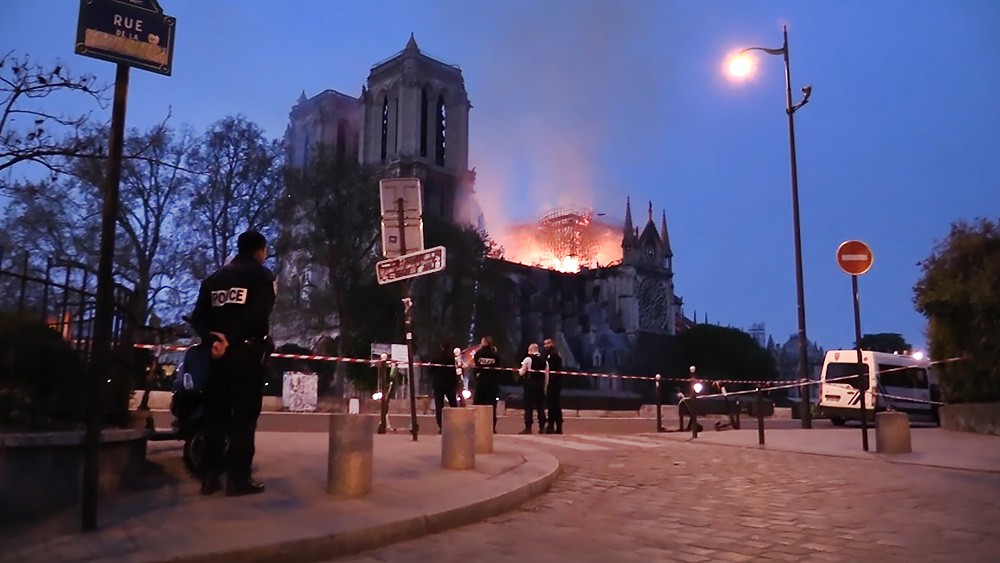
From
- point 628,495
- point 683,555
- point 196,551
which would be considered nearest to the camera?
point 196,551

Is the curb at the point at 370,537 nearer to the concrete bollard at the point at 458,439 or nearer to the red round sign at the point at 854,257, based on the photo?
the concrete bollard at the point at 458,439

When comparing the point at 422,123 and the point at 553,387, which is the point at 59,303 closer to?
the point at 553,387

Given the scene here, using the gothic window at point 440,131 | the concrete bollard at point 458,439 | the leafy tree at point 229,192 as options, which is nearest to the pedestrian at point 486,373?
the concrete bollard at point 458,439

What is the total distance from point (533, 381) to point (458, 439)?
Result: 733 cm

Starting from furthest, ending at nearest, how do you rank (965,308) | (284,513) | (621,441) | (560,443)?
(965,308) < (621,441) < (560,443) < (284,513)

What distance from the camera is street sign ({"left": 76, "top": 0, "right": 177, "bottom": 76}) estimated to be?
5387mm

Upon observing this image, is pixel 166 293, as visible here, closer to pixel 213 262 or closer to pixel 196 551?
pixel 213 262

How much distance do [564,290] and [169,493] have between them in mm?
124826

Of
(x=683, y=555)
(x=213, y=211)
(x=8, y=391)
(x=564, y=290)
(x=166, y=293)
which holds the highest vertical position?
(x=564, y=290)

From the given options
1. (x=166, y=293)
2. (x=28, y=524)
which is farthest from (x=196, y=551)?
(x=166, y=293)

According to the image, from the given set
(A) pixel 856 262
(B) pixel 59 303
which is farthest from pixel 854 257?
(B) pixel 59 303

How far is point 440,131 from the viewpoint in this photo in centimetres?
9900

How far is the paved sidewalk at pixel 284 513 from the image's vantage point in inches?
193

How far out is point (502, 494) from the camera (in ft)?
23.9
